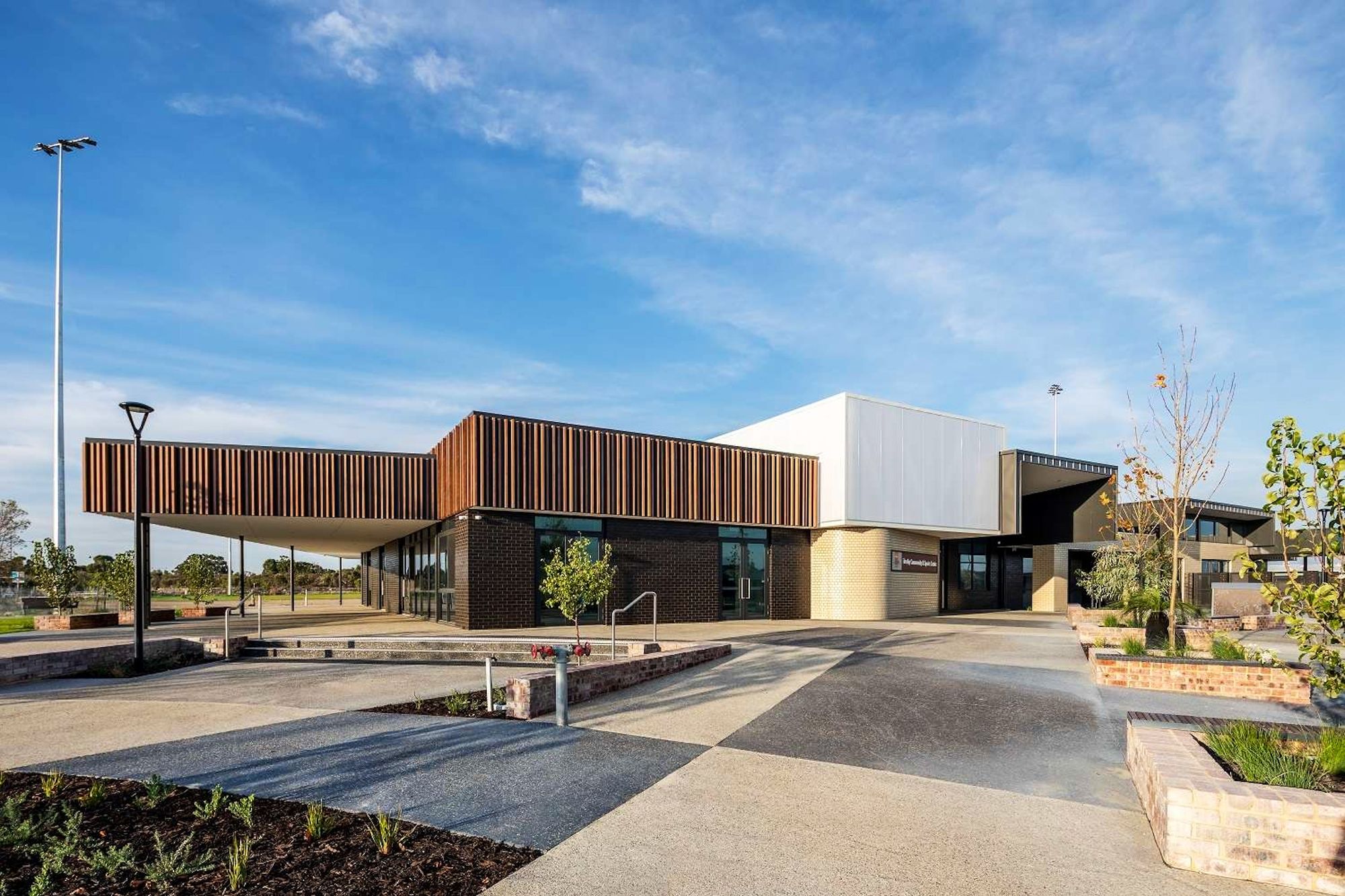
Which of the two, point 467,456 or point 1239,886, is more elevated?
point 467,456

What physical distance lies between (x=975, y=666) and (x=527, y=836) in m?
9.63

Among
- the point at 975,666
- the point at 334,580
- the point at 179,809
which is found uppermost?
the point at 179,809

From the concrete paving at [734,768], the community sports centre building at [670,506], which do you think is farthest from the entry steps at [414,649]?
the community sports centre building at [670,506]

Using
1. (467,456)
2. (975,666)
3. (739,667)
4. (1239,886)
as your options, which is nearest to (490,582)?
(467,456)

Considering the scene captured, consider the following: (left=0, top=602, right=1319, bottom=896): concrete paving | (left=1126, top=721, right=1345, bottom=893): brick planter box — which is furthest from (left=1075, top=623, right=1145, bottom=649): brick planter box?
(left=1126, top=721, right=1345, bottom=893): brick planter box

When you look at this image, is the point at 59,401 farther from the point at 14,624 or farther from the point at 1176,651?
the point at 1176,651

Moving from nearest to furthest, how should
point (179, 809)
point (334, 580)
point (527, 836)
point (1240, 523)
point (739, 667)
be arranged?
point (527, 836) < point (179, 809) < point (739, 667) < point (1240, 523) < point (334, 580)

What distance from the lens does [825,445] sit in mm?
24172

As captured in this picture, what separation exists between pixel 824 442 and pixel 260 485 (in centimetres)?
1636

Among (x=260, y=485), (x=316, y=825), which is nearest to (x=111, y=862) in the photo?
(x=316, y=825)

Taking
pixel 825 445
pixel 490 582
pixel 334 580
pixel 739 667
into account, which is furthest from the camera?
pixel 334 580

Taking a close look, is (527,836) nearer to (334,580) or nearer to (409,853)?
(409,853)

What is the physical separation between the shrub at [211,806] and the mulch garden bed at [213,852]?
0.08 feet

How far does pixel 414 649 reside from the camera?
14578mm
